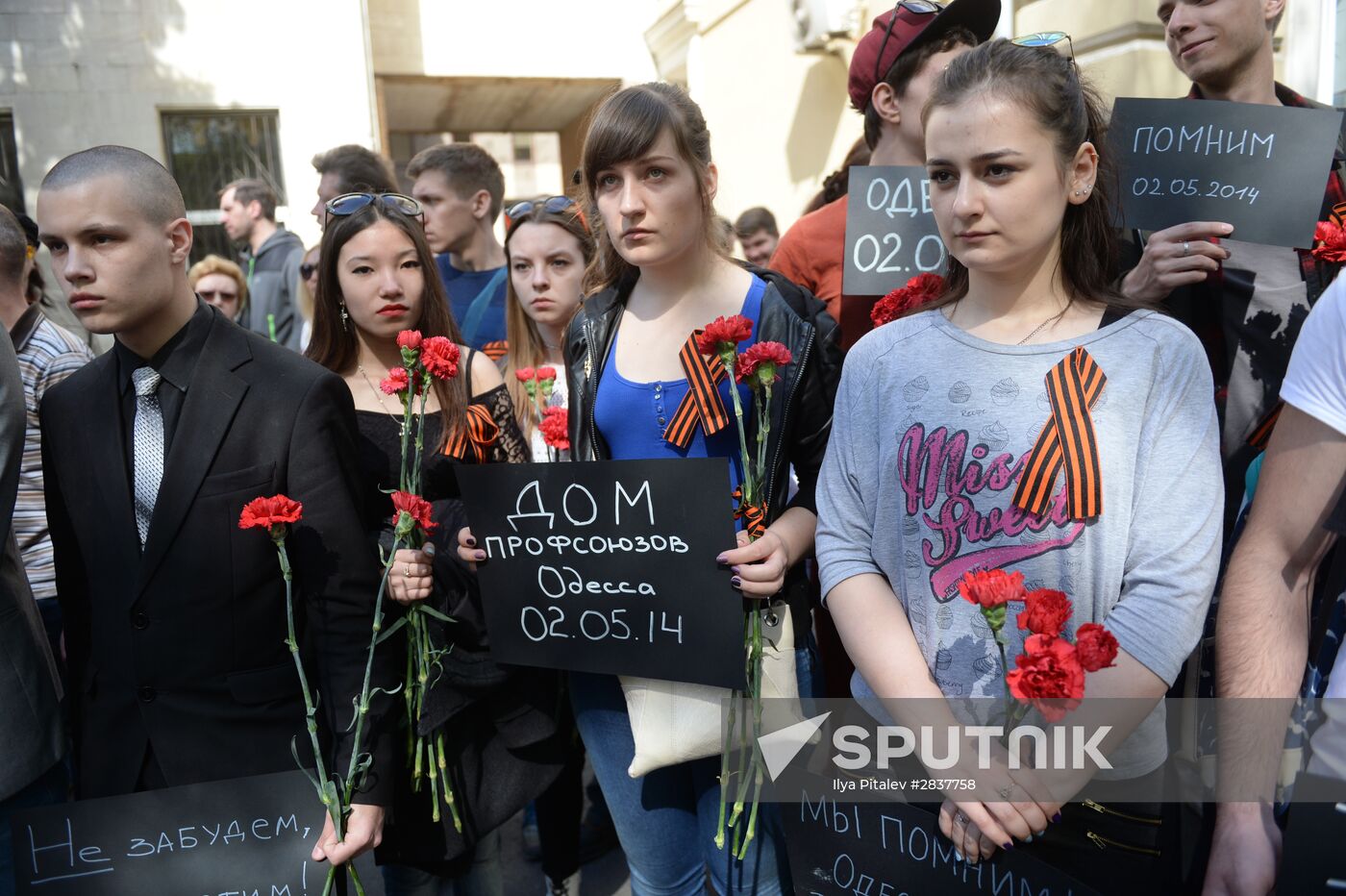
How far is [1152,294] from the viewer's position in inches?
79.4

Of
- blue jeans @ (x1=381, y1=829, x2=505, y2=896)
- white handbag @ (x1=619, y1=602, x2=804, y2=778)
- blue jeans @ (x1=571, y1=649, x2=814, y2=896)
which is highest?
white handbag @ (x1=619, y1=602, x2=804, y2=778)

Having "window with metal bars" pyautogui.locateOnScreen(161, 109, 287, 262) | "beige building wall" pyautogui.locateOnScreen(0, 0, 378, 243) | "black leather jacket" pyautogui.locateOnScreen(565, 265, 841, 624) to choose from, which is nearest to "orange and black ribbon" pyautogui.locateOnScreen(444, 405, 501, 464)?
"black leather jacket" pyautogui.locateOnScreen(565, 265, 841, 624)

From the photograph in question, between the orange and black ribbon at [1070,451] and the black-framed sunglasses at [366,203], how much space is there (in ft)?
5.92

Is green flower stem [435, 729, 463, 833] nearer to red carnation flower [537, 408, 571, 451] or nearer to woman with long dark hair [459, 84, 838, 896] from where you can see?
woman with long dark hair [459, 84, 838, 896]

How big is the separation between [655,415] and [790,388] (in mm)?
285

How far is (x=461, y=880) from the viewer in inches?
92.6

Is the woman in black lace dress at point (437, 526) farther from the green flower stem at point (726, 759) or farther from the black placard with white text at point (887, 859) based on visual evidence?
the black placard with white text at point (887, 859)

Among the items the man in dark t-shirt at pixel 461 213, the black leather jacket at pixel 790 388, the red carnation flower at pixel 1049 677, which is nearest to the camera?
the red carnation flower at pixel 1049 677

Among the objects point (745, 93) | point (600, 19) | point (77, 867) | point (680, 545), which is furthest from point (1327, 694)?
point (600, 19)

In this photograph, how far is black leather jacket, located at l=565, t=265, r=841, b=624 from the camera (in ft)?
6.47

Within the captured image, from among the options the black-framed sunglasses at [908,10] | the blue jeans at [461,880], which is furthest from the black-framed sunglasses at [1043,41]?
the blue jeans at [461,880]

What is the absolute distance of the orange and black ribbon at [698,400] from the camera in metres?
1.88

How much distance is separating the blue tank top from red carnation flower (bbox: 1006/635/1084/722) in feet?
2.74

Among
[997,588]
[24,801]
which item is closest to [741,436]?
[997,588]
